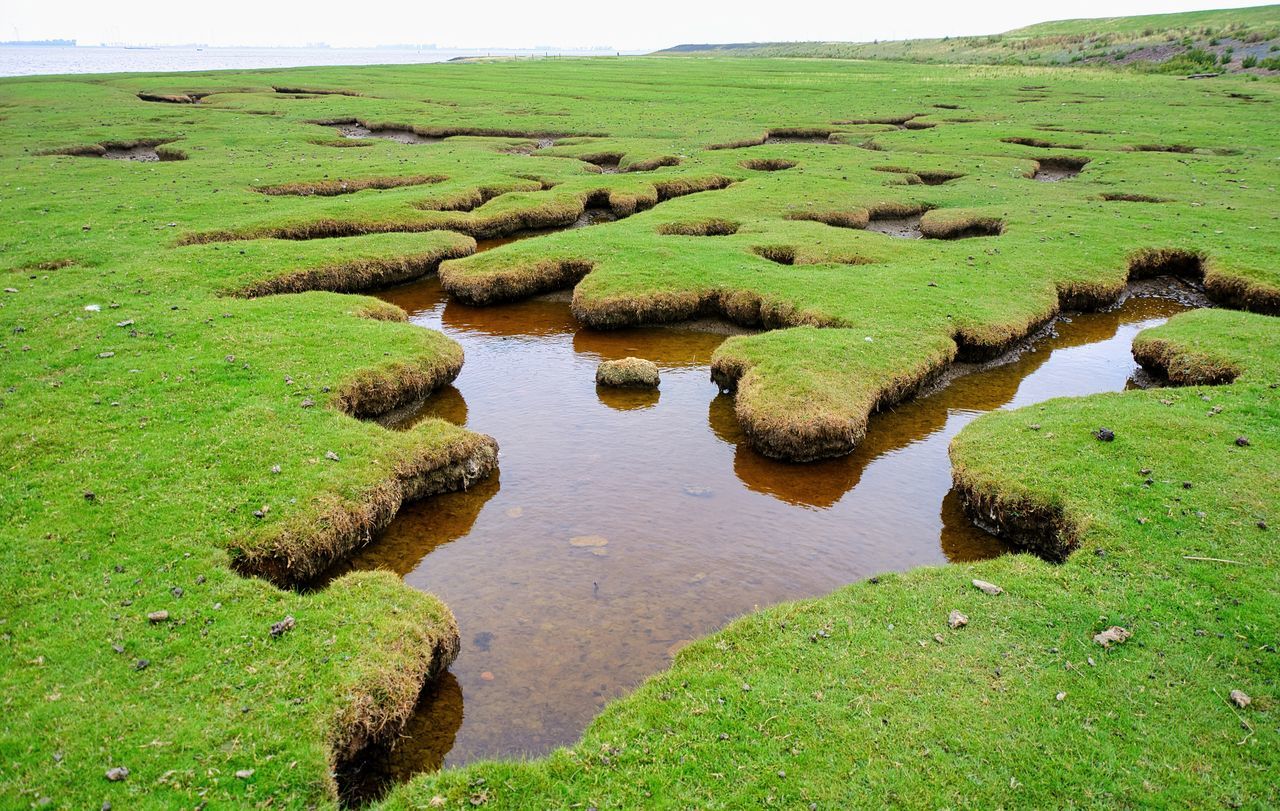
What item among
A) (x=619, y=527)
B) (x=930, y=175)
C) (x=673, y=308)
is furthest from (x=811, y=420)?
(x=930, y=175)

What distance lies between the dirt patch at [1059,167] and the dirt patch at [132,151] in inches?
2363

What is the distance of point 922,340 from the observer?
875 inches

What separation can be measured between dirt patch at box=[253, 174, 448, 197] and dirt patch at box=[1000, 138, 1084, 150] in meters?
44.0

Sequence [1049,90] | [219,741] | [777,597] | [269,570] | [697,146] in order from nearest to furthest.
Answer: [219,741], [269,570], [777,597], [697,146], [1049,90]

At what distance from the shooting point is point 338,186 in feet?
135

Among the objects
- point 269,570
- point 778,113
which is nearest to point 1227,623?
point 269,570

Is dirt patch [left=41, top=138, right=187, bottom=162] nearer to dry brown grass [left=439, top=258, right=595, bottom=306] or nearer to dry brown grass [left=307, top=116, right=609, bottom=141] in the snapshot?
dry brown grass [left=307, top=116, right=609, bottom=141]

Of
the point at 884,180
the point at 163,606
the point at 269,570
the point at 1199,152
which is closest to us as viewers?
the point at 163,606

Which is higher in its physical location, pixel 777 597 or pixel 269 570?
pixel 269 570

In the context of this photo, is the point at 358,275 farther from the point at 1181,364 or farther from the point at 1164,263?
the point at 1164,263

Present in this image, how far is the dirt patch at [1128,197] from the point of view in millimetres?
39188

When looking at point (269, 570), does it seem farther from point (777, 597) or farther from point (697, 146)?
point (697, 146)

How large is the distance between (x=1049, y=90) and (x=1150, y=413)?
3785 inches

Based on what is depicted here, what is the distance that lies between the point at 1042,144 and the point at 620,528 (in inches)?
2221
